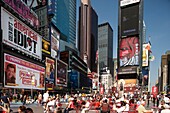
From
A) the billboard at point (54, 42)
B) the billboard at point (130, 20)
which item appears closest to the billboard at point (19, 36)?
the billboard at point (54, 42)

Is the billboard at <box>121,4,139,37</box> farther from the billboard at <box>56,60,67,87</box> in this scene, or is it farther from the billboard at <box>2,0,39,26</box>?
the billboard at <box>2,0,39,26</box>

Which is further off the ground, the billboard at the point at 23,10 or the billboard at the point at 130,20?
the billboard at the point at 130,20

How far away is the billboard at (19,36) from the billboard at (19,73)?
1.95 m

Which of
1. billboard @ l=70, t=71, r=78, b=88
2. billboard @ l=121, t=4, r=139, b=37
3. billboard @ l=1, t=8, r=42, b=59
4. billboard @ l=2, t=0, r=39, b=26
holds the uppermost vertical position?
billboard @ l=121, t=4, r=139, b=37

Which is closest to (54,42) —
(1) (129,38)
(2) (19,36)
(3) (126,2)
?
(1) (129,38)

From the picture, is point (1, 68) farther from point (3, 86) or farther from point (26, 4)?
point (26, 4)

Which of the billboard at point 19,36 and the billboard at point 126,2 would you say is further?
the billboard at point 126,2

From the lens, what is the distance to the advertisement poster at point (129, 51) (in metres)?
75.4

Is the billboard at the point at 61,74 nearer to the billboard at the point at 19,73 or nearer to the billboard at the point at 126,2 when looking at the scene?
the billboard at the point at 19,73

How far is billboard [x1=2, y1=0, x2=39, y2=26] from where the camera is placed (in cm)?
3434

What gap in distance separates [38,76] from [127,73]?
4277 cm

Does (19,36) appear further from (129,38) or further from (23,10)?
(129,38)

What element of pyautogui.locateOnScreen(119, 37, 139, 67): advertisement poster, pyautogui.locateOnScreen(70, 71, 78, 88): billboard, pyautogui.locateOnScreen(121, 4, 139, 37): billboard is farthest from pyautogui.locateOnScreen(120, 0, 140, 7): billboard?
pyautogui.locateOnScreen(70, 71, 78, 88): billboard

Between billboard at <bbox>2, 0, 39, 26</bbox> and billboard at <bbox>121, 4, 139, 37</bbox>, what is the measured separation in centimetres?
4349
